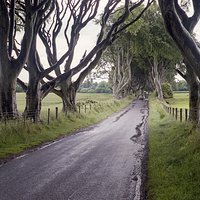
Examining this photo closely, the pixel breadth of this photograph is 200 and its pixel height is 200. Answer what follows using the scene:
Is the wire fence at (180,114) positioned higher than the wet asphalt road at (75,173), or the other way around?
the wire fence at (180,114)

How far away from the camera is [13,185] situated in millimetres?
9156

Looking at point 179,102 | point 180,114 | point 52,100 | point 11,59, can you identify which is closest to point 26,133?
point 11,59

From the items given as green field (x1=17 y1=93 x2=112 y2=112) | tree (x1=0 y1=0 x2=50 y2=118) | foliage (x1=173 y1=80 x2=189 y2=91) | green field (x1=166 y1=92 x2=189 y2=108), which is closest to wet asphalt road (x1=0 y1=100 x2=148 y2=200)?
tree (x1=0 y1=0 x2=50 y2=118)

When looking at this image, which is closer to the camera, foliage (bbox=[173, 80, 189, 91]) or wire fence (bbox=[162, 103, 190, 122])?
wire fence (bbox=[162, 103, 190, 122])

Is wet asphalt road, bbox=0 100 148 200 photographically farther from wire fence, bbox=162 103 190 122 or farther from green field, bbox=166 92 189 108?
green field, bbox=166 92 189 108

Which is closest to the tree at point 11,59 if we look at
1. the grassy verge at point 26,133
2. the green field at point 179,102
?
the grassy verge at point 26,133

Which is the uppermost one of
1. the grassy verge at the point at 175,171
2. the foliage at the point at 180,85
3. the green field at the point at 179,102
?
the foliage at the point at 180,85

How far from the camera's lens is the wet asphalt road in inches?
335

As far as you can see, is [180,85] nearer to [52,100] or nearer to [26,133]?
[52,100]

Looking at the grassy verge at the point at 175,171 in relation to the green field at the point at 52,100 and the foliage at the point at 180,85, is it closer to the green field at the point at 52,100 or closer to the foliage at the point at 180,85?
the green field at the point at 52,100

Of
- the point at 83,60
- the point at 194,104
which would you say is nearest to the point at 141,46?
the point at 83,60

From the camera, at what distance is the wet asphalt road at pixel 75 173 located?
8508 mm

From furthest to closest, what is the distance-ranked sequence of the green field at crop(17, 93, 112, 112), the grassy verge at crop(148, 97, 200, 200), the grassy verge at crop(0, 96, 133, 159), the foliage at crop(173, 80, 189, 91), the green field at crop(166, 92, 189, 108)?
the foliage at crop(173, 80, 189, 91), the green field at crop(166, 92, 189, 108), the green field at crop(17, 93, 112, 112), the grassy verge at crop(0, 96, 133, 159), the grassy verge at crop(148, 97, 200, 200)

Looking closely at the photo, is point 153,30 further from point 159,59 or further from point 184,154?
point 184,154
